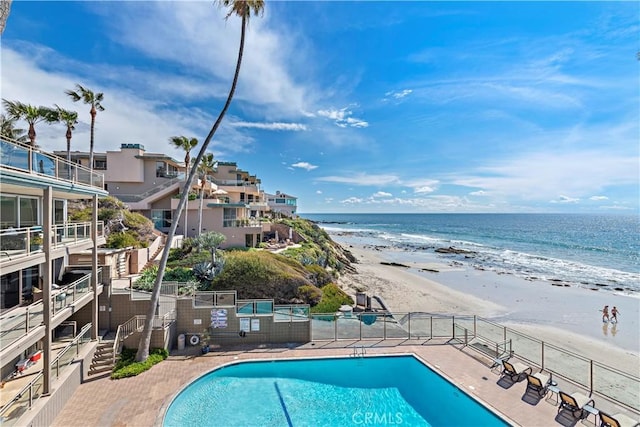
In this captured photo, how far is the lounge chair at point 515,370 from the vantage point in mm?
12461

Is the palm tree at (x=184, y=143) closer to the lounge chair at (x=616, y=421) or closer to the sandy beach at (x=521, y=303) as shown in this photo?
the sandy beach at (x=521, y=303)

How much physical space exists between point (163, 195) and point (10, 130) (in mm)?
13042

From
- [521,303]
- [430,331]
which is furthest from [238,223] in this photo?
[521,303]

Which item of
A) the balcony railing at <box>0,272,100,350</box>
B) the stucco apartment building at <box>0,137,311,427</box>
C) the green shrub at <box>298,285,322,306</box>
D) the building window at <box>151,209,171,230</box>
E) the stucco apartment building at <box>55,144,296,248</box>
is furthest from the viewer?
the building window at <box>151,209,171,230</box>

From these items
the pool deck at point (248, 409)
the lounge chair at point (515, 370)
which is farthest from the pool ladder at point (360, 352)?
the lounge chair at point (515, 370)

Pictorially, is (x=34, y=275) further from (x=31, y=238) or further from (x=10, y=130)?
(x=10, y=130)

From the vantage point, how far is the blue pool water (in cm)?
1066

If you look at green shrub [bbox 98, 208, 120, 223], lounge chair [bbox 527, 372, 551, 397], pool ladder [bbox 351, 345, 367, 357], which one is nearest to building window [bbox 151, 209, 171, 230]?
green shrub [bbox 98, 208, 120, 223]

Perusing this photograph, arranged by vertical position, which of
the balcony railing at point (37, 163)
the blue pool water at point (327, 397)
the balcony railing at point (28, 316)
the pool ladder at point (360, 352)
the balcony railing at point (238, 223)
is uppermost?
the balcony railing at point (37, 163)

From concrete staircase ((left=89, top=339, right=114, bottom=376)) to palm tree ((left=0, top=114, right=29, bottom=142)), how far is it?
54.5 feet

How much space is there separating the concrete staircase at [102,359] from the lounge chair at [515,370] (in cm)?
1659

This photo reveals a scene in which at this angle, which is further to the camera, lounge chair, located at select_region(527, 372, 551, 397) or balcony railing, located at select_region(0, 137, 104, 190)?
lounge chair, located at select_region(527, 372, 551, 397)

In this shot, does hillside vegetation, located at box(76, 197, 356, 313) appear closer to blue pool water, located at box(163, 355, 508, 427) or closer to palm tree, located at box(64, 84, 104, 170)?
palm tree, located at box(64, 84, 104, 170)

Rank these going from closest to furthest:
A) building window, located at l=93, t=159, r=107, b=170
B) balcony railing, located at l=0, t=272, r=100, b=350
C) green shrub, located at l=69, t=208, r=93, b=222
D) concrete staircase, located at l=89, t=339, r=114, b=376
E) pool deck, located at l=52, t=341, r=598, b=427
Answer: balcony railing, located at l=0, t=272, r=100, b=350, pool deck, located at l=52, t=341, r=598, b=427, concrete staircase, located at l=89, t=339, r=114, b=376, green shrub, located at l=69, t=208, r=93, b=222, building window, located at l=93, t=159, r=107, b=170
